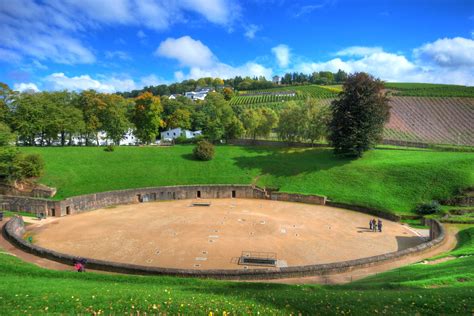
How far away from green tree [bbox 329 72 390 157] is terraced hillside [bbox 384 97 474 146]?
70.2 feet

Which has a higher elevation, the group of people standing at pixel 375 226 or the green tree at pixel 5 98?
the green tree at pixel 5 98

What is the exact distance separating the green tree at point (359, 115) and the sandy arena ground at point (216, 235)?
1282 centimetres

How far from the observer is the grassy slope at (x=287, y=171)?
115ft

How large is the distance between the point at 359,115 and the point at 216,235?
Answer: 28232 millimetres

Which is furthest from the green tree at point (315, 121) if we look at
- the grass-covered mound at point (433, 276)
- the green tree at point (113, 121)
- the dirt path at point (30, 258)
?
the dirt path at point (30, 258)

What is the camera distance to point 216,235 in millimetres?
25188

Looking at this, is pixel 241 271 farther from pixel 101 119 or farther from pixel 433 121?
pixel 433 121

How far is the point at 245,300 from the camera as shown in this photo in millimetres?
11273

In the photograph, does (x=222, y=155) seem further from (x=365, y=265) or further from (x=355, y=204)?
(x=365, y=265)

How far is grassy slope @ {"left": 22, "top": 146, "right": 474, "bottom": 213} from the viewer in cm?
3509

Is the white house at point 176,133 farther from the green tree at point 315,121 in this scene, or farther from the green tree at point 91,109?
the green tree at point 315,121

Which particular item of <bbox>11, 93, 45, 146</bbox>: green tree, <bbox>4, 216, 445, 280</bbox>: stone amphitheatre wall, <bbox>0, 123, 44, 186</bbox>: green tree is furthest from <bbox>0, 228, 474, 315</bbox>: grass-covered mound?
<bbox>11, 93, 45, 146</bbox>: green tree

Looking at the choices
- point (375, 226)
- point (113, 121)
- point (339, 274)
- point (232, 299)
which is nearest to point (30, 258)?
point (232, 299)

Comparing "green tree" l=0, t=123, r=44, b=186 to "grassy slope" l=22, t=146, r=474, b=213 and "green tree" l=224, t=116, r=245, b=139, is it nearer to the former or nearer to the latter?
"grassy slope" l=22, t=146, r=474, b=213
